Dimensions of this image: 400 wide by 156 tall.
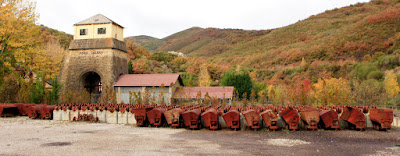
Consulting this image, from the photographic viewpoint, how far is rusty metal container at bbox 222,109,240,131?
10523 millimetres

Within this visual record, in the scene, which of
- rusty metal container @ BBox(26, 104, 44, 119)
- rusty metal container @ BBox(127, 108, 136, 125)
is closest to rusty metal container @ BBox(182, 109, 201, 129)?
rusty metal container @ BBox(127, 108, 136, 125)

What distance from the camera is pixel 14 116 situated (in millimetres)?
16828

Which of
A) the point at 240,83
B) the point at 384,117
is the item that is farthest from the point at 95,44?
the point at 384,117

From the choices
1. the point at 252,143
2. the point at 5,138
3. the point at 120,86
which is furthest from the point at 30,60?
the point at 252,143

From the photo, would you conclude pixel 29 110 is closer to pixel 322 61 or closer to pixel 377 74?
pixel 377 74

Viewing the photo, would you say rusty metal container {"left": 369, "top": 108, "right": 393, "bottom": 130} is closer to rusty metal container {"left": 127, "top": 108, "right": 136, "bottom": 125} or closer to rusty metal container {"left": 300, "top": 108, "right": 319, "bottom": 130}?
rusty metal container {"left": 300, "top": 108, "right": 319, "bottom": 130}

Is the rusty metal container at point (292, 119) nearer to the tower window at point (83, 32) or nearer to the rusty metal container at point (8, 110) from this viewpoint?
the rusty metal container at point (8, 110)

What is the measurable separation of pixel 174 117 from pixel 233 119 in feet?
8.41

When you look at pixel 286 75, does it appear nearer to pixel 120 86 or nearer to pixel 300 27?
pixel 120 86

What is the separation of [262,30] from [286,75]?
84.9 metres

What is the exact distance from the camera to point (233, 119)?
1056 cm

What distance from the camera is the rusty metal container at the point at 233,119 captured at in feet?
34.5

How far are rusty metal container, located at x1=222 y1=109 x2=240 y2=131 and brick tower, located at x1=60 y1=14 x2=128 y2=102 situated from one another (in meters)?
24.5

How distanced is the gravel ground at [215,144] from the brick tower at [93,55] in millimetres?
A: 24032
